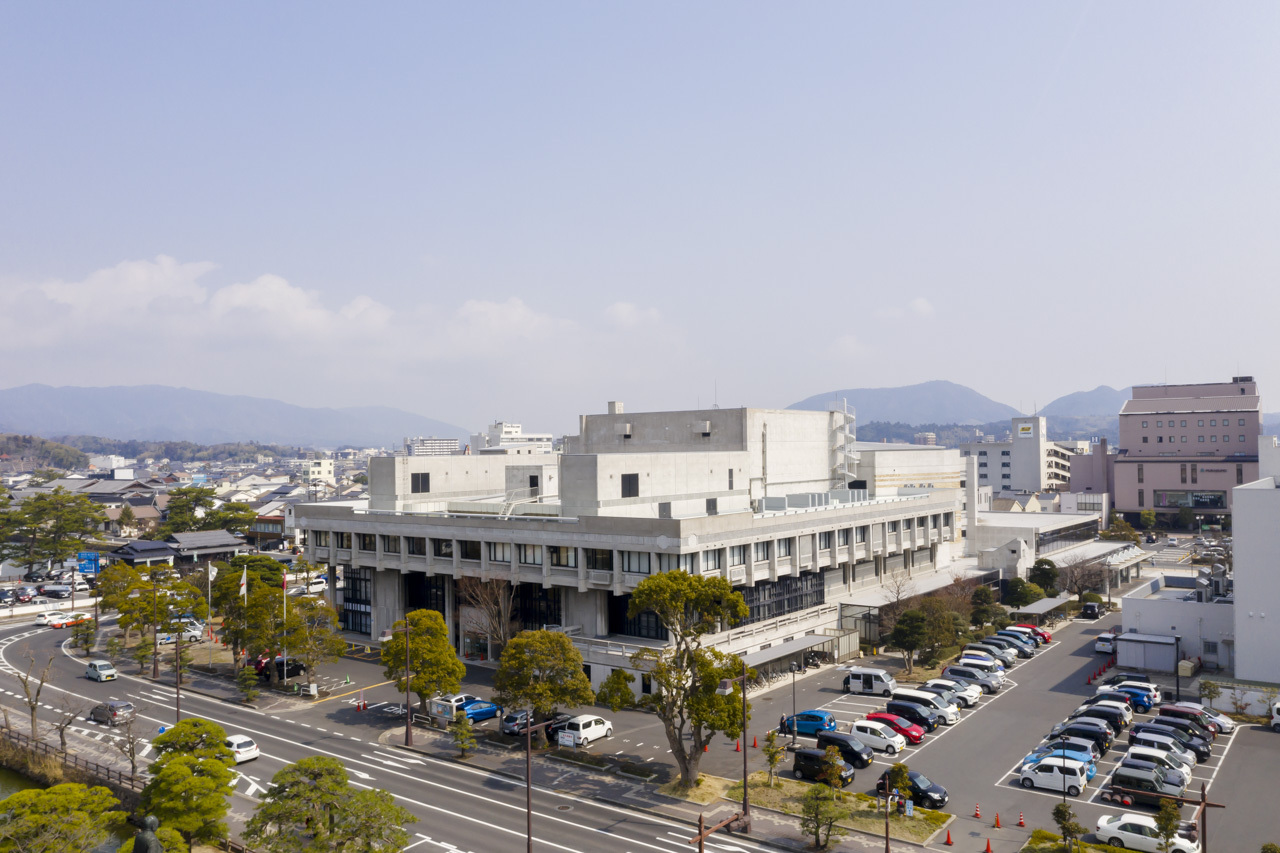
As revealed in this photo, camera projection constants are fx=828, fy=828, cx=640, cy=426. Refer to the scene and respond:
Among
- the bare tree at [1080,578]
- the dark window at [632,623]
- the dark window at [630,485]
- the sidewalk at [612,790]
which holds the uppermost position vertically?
the dark window at [630,485]

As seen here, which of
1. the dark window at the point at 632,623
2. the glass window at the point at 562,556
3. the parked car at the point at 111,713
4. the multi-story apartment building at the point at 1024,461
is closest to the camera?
the parked car at the point at 111,713

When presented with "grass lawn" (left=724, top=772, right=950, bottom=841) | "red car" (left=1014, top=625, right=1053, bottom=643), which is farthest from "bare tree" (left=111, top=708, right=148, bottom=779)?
"red car" (left=1014, top=625, right=1053, bottom=643)

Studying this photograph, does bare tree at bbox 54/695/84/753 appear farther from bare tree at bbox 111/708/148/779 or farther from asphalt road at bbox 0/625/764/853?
bare tree at bbox 111/708/148/779

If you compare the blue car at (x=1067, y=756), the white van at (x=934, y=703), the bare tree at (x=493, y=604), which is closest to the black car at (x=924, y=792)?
the blue car at (x=1067, y=756)

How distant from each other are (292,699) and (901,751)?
37581 mm

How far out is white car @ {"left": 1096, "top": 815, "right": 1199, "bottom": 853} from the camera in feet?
98.5

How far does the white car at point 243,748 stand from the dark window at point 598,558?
22360mm

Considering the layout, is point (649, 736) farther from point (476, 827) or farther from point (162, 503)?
point (162, 503)

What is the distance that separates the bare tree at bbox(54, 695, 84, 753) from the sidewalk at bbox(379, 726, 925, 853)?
15383mm

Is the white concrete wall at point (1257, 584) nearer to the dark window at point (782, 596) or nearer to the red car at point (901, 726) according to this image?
the red car at point (901, 726)

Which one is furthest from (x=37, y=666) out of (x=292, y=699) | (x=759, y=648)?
(x=759, y=648)

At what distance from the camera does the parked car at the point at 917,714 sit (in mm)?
45219

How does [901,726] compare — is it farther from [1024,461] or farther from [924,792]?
[1024,461]

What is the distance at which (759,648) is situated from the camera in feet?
188
